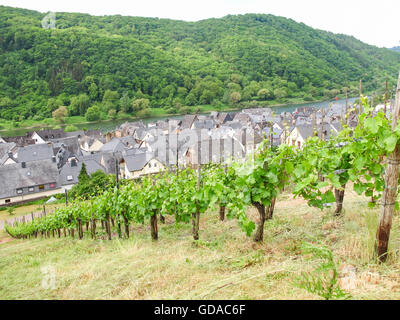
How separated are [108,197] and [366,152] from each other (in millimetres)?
7119

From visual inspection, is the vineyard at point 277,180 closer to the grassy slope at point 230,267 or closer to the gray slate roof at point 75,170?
the grassy slope at point 230,267

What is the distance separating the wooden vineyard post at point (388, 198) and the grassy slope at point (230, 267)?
0.49 ft

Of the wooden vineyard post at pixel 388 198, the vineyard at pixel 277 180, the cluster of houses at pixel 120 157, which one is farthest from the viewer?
the cluster of houses at pixel 120 157

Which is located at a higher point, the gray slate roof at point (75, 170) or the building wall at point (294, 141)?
the building wall at point (294, 141)

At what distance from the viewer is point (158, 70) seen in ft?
424

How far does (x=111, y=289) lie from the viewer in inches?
151

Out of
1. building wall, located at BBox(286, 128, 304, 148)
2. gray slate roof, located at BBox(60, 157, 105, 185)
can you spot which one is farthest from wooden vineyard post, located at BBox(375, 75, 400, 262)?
gray slate roof, located at BBox(60, 157, 105, 185)

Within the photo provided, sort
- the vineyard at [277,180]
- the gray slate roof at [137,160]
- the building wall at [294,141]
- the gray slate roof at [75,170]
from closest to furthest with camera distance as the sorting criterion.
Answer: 1. the vineyard at [277,180]
2. the building wall at [294,141]
3. the gray slate roof at [137,160]
4. the gray slate roof at [75,170]

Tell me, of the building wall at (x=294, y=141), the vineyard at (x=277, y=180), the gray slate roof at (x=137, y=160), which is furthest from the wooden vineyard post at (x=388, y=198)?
the gray slate roof at (x=137, y=160)

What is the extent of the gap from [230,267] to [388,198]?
216 centimetres

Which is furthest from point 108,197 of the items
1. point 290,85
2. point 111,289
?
point 290,85

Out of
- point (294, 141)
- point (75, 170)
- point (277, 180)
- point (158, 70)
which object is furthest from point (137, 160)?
point (158, 70)

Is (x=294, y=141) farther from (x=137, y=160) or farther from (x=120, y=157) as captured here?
(x=120, y=157)

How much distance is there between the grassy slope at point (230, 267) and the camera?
3154 millimetres
